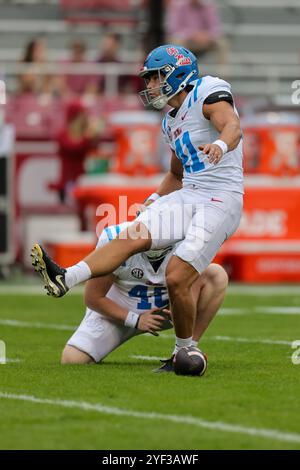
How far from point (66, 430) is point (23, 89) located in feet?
41.6

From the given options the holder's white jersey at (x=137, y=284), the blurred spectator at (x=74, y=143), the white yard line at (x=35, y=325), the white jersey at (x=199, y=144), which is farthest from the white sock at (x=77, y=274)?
the blurred spectator at (x=74, y=143)

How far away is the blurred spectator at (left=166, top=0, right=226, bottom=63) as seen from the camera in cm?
1928

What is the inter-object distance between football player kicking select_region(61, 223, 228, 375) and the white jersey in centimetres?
45

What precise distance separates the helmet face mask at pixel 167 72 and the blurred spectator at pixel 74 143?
30.4ft

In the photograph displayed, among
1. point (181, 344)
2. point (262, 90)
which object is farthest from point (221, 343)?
point (262, 90)

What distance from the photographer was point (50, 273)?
697cm

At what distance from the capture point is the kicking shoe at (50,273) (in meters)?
6.94

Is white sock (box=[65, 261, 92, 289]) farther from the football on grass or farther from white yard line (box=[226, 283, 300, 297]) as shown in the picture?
white yard line (box=[226, 283, 300, 297])

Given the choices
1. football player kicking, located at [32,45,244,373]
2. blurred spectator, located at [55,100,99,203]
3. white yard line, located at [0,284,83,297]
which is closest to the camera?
football player kicking, located at [32,45,244,373]

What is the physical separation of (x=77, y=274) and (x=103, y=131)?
10.3 m

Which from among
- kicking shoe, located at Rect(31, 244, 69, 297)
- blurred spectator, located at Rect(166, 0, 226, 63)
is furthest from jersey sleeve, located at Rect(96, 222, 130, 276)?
blurred spectator, located at Rect(166, 0, 226, 63)

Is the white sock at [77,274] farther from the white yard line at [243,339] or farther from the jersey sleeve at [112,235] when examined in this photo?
the white yard line at [243,339]

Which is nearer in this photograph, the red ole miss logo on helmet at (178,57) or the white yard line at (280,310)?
the red ole miss logo on helmet at (178,57)

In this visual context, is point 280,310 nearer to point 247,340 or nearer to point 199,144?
point 247,340
